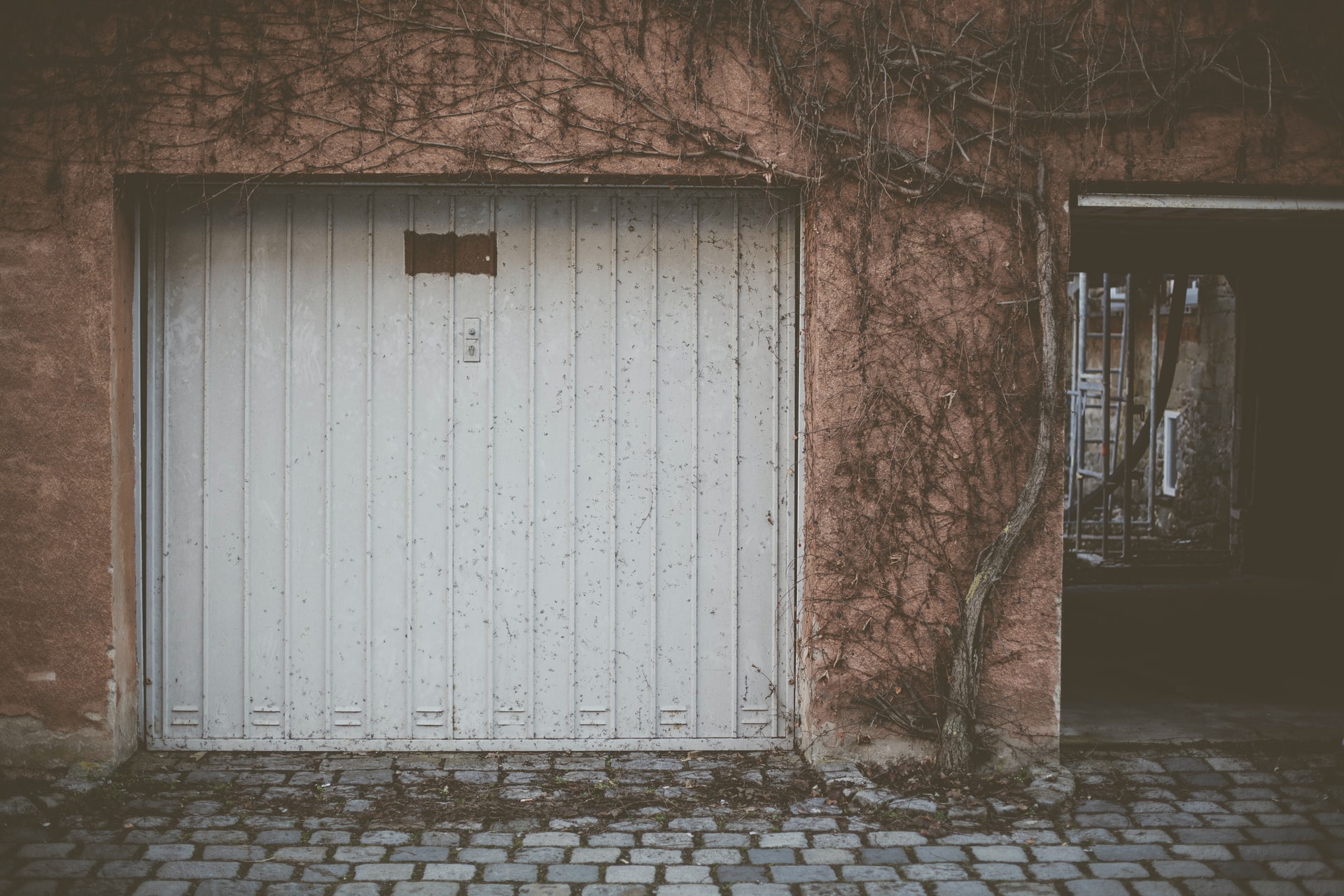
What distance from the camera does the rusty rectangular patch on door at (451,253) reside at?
18.0ft

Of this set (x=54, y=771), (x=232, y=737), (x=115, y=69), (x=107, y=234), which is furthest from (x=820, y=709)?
(x=115, y=69)

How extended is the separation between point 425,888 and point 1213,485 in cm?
1117

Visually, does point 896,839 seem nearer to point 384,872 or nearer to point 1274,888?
point 1274,888

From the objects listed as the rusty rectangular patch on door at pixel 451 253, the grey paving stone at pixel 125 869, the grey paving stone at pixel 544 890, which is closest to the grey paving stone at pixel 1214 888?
the grey paving stone at pixel 544 890

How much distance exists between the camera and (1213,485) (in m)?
12.8

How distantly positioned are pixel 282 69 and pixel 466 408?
5.59 ft

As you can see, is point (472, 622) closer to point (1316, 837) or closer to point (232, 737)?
point (232, 737)

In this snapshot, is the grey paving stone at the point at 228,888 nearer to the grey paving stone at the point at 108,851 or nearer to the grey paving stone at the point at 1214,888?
the grey paving stone at the point at 108,851

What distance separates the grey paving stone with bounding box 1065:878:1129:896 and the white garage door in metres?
1.70

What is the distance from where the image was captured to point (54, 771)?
508 centimetres

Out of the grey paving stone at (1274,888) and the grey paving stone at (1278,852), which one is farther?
the grey paving stone at (1278,852)

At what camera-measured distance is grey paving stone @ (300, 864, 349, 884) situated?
417cm

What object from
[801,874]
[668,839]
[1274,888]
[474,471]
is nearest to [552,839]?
[668,839]

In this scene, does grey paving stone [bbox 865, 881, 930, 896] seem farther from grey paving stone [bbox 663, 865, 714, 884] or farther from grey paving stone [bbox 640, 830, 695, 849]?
grey paving stone [bbox 640, 830, 695, 849]
